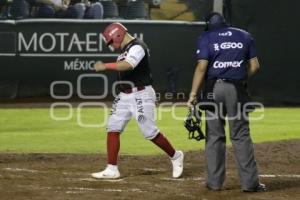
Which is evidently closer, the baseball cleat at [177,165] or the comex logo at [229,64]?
the comex logo at [229,64]

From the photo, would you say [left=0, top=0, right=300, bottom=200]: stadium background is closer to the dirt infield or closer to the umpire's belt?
the dirt infield

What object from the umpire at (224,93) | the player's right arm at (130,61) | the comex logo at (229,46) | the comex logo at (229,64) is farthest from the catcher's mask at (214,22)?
the player's right arm at (130,61)

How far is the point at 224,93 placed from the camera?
26.9 ft

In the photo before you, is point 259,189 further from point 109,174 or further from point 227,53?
point 109,174

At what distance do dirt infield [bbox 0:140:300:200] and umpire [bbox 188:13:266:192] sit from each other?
23 centimetres

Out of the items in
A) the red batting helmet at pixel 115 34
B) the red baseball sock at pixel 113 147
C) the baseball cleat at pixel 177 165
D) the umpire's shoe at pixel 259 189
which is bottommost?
the umpire's shoe at pixel 259 189

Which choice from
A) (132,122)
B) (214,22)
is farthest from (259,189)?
(132,122)

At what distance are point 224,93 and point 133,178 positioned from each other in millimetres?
1667

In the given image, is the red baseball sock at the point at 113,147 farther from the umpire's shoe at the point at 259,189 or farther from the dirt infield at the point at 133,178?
the umpire's shoe at the point at 259,189

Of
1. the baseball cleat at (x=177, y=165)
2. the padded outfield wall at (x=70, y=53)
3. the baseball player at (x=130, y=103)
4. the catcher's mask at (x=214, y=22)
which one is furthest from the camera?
the padded outfield wall at (x=70, y=53)

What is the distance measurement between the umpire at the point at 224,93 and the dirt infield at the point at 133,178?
227 millimetres

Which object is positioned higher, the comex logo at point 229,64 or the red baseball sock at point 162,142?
the comex logo at point 229,64

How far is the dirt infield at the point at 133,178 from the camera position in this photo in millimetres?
7988

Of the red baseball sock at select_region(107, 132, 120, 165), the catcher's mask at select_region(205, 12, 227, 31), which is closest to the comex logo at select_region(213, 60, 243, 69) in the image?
the catcher's mask at select_region(205, 12, 227, 31)
